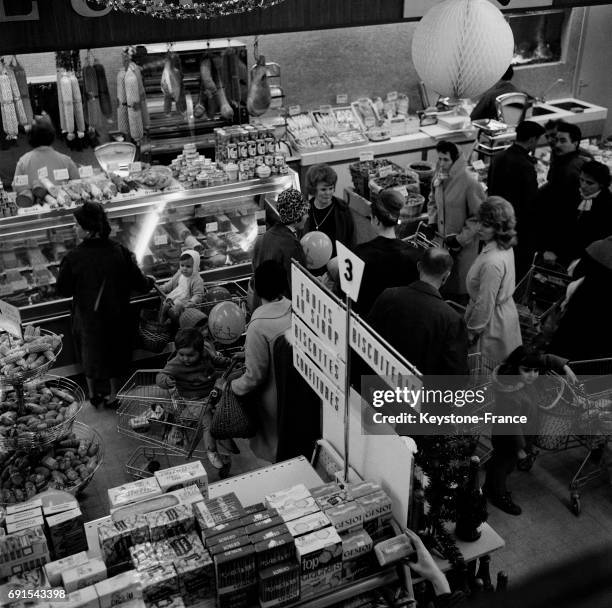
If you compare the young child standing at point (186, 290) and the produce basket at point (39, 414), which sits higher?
the young child standing at point (186, 290)

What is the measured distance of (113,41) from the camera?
5.69m

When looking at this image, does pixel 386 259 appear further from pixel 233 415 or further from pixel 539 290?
pixel 539 290

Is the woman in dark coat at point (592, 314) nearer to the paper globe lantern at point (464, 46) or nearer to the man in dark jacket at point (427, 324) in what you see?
the man in dark jacket at point (427, 324)

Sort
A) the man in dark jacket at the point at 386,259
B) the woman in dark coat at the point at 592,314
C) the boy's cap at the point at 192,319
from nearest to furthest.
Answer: the woman in dark coat at the point at 592,314 → the man in dark jacket at the point at 386,259 → the boy's cap at the point at 192,319

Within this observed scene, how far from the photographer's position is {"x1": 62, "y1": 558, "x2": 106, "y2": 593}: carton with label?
2.89 metres

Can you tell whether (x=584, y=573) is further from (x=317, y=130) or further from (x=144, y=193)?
(x=317, y=130)

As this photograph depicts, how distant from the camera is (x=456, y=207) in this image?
6.92m

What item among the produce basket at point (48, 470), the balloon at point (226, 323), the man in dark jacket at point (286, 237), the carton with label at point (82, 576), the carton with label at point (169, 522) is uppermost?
the man in dark jacket at point (286, 237)

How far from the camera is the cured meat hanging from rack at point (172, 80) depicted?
314 inches

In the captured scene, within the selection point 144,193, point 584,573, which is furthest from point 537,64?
point 584,573

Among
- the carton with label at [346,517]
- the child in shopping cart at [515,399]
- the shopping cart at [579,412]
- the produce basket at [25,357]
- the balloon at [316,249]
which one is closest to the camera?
the carton with label at [346,517]

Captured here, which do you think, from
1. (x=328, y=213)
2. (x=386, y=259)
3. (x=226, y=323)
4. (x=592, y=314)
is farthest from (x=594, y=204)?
(x=226, y=323)

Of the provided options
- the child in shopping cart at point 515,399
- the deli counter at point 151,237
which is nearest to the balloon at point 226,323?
the deli counter at point 151,237

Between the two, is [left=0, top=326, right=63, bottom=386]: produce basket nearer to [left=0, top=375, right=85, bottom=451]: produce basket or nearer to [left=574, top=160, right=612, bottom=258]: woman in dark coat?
[left=0, top=375, right=85, bottom=451]: produce basket
